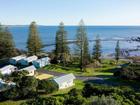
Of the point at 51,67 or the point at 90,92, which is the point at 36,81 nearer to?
the point at 90,92

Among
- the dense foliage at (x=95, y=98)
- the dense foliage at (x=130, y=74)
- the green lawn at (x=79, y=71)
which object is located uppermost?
the dense foliage at (x=95, y=98)

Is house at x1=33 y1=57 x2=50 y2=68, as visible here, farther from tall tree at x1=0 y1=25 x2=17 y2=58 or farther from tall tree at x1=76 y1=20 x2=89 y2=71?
tall tree at x1=0 y1=25 x2=17 y2=58

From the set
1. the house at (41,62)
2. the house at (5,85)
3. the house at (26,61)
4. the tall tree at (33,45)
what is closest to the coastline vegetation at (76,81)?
the tall tree at (33,45)

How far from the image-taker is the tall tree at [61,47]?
198 feet

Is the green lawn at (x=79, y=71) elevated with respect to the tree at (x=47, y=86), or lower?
lower

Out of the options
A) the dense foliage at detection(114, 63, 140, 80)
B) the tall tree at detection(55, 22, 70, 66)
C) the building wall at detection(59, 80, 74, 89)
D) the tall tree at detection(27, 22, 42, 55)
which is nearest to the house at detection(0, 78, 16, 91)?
the building wall at detection(59, 80, 74, 89)

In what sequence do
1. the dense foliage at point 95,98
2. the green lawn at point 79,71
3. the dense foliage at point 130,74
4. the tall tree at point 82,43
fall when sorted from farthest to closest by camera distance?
the tall tree at point 82,43
the green lawn at point 79,71
the dense foliage at point 130,74
the dense foliage at point 95,98

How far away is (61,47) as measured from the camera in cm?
6481

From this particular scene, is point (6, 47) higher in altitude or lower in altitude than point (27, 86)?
higher

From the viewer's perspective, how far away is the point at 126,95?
3011 cm

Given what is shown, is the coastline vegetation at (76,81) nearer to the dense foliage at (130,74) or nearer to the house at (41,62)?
the dense foliage at (130,74)

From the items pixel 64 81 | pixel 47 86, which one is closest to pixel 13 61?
pixel 64 81

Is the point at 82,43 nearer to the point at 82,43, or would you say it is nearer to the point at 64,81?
the point at 82,43

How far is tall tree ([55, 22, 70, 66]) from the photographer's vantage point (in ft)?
198
